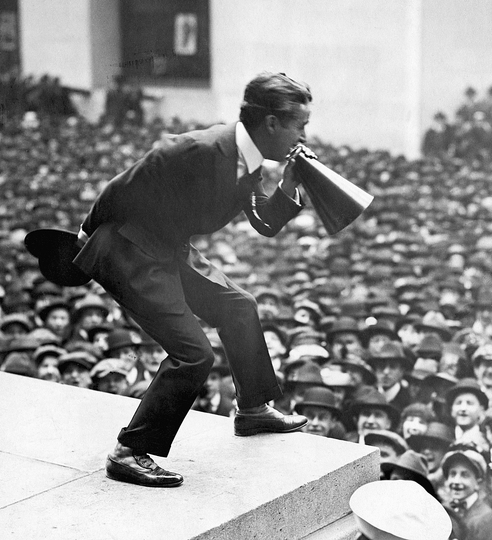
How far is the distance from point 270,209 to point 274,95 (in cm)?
52

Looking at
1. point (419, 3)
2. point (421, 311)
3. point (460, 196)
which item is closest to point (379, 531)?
point (421, 311)

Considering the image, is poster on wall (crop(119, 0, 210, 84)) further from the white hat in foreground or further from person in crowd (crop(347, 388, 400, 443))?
the white hat in foreground

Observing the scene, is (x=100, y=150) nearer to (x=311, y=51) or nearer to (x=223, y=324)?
(x=311, y=51)

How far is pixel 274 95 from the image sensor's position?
4391 millimetres

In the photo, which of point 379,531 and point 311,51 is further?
point 311,51

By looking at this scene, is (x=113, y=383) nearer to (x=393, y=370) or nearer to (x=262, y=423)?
(x=393, y=370)

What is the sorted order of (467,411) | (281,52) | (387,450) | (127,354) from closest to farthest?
(387,450) < (467,411) < (127,354) < (281,52)

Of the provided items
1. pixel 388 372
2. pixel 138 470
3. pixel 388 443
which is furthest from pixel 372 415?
pixel 138 470

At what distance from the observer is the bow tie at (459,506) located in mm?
6621

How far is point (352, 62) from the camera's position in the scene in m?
18.2

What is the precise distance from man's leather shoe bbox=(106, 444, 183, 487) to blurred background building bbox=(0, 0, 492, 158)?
40.9 ft

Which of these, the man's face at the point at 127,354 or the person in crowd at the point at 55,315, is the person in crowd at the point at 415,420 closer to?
the man's face at the point at 127,354

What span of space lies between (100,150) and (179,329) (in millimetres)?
14116

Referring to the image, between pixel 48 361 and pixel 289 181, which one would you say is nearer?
pixel 289 181
